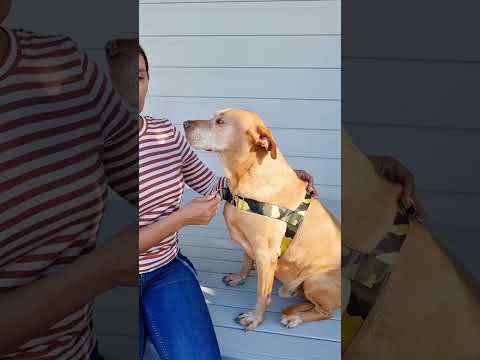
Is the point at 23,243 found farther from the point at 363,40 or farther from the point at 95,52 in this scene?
the point at 363,40

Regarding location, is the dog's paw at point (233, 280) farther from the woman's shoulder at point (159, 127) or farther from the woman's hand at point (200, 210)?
the woman's shoulder at point (159, 127)

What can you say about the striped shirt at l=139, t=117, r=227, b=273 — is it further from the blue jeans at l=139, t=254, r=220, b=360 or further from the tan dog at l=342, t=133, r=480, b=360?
the tan dog at l=342, t=133, r=480, b=360

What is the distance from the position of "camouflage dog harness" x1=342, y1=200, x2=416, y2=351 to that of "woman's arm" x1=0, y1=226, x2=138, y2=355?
11.7 inches

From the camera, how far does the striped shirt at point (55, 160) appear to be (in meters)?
0.51

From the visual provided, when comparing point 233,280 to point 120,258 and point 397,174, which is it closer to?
point 120,258

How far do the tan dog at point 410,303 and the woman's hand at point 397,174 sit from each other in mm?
22

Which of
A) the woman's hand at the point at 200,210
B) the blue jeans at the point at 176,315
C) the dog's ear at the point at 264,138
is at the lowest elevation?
the blue jeans at the point at 176,315

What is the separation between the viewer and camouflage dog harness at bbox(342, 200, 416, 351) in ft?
2.15

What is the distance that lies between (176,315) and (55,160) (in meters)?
0.29

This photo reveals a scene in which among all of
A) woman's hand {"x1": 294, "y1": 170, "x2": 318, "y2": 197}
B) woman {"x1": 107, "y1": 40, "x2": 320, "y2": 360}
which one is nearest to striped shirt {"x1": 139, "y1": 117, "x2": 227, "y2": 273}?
woman {"x1": 107, "y1": 40, "x2": 320, "y2": 360}

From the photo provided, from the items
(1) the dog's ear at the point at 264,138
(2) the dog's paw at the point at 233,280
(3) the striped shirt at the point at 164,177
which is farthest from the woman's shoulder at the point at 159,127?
(2) the dog's paw at the point at 233,280

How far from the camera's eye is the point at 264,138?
0.63 meters

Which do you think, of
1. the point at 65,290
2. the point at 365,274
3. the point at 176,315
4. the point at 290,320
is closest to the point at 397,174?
the point at 365,274

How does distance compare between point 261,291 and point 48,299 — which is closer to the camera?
point 48,299
